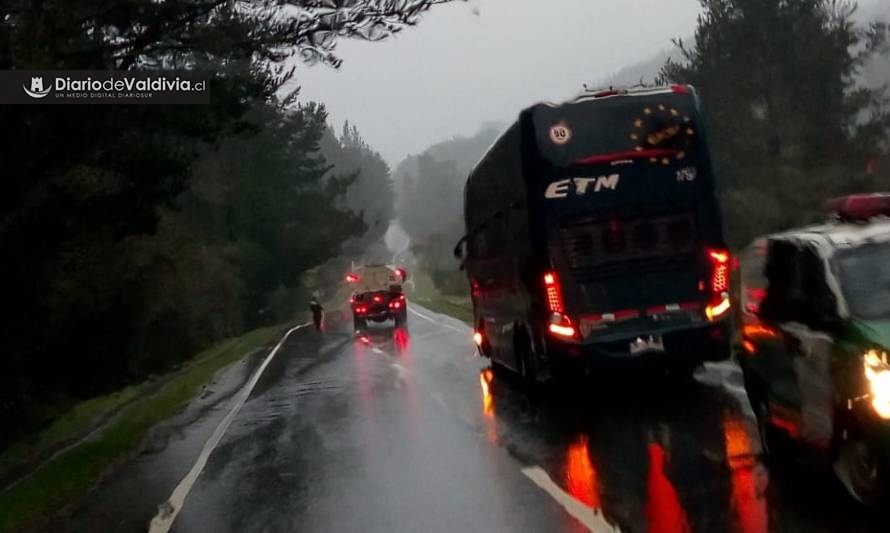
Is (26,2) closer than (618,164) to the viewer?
Yes

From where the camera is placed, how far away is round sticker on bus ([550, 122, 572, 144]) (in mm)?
13469

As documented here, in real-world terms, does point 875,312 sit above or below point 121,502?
above

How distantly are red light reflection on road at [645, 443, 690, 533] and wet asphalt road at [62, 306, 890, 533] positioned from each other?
2 centimetres

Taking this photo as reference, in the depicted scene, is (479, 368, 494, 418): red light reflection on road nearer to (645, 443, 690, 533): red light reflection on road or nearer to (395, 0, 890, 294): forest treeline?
(645, 443, 690, 533): red light reflection on road

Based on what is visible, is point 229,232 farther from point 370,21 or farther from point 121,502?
point 121,502

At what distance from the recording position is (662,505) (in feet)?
26.8

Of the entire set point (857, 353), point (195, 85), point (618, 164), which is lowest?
point (857, 353)

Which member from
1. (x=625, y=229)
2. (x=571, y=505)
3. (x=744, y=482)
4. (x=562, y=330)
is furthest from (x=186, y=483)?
(x=625, y=229)

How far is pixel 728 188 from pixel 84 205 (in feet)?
95.7

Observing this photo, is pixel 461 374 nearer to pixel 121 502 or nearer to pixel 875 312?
pixel 121 502

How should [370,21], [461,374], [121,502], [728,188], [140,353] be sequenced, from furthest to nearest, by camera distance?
[728,188] < [140,353] < [461,374] < [370,21] < [121,502]

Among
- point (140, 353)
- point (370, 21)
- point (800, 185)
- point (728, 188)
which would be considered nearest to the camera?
point (370, 21)

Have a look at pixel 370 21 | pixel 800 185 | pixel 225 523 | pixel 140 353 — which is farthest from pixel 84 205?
pixel 800 185

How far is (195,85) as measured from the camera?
622 inches
